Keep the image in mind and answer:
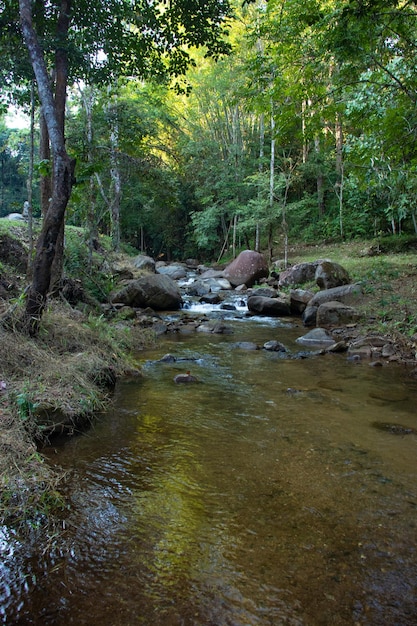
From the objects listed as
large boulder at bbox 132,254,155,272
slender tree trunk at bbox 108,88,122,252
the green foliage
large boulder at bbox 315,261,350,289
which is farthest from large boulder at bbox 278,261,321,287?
slender tree trunk at bbox 108,88,122,252

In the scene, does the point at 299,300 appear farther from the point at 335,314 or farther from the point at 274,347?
the point at 274,347

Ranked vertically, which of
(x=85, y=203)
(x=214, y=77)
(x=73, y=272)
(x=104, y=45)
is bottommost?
(x=73, y=272)

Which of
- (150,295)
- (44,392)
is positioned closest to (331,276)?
(150,295)

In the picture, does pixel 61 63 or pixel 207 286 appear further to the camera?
pixel 207 286

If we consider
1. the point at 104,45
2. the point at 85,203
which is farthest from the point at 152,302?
the point at 104,45

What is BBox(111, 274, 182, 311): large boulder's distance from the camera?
42.9 feet

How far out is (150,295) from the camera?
43.5ft

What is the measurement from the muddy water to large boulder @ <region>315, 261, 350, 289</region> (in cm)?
821

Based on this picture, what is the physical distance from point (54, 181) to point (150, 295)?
328 inches

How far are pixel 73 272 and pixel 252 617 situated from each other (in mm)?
10659

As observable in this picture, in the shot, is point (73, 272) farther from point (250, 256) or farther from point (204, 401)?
point (250, 256)

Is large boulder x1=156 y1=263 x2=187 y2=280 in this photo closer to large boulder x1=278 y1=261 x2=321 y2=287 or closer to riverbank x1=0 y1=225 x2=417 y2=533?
large boulder x1=278 y1=261 x2=321 y2=287

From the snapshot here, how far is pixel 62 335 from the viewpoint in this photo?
560 centimetres

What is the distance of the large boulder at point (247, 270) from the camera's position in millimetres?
19344
